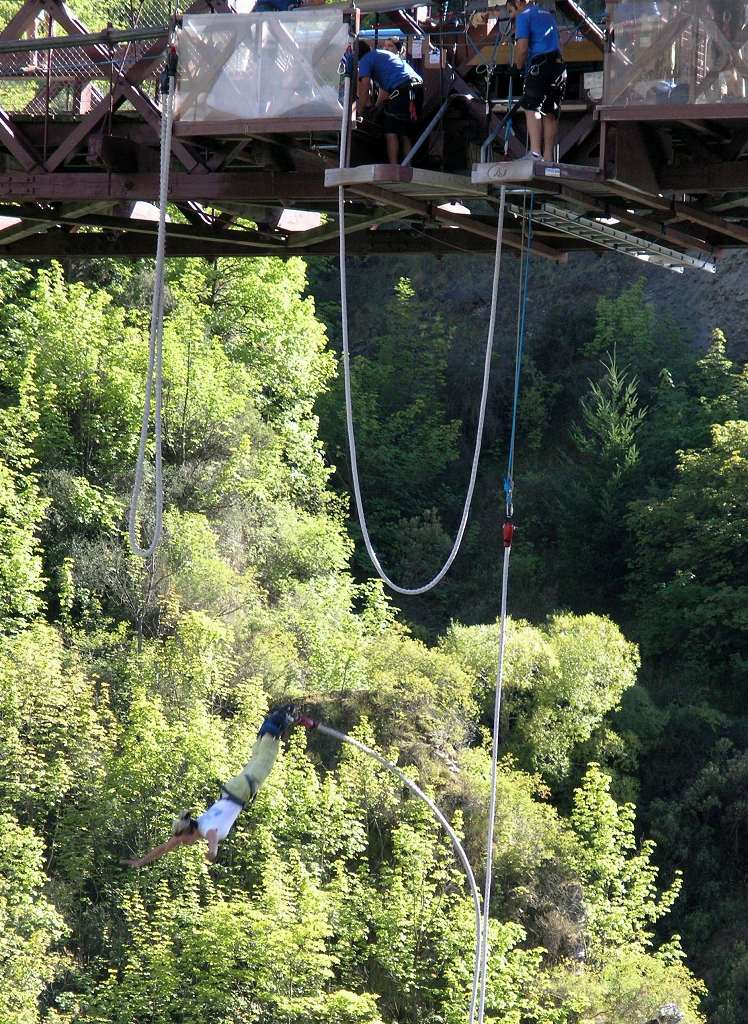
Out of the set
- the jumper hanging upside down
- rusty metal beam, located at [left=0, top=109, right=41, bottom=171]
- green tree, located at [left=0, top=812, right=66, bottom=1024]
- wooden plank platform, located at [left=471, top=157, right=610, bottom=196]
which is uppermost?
rusty metal beam, located at [left=0, top=109, right=41, bottom=171]

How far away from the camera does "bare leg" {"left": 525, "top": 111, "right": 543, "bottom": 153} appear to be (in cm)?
1196

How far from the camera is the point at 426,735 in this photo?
106ft

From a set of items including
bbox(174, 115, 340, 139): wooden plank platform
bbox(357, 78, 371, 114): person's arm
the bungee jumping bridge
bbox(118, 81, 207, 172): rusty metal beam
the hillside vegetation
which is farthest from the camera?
the hillside vegetation

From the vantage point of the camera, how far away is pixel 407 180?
40.0ft

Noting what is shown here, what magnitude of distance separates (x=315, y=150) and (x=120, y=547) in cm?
2152

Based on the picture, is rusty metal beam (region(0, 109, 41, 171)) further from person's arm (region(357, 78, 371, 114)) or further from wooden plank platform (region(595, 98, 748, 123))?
wooden plank platform (region(595, 98, 748, 123))

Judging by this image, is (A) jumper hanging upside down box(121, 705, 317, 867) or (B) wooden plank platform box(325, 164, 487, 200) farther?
(A) jumper hanging upside down box(121, 705, 317, 867)

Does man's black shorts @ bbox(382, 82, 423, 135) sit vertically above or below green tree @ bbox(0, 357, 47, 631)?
above

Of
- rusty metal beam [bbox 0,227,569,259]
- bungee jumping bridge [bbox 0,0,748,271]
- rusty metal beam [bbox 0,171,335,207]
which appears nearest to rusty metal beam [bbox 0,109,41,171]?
bungee jumping bridge [bbox 0,0,748,271]

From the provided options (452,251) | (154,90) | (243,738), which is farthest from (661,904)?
(154,90)

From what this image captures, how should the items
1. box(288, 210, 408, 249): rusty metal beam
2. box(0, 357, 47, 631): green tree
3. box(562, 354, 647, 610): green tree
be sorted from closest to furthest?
box(288, 210, 408, 249): rusty metal beam
box(0, 357, 47, 631): green tree
box(562, 354, 647, 610): green tree

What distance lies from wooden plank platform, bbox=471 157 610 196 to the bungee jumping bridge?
0.01m

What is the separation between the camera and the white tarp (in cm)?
1252

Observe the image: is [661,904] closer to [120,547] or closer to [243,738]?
[243,738]
